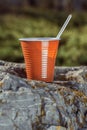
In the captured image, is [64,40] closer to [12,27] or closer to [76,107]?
[12,27]

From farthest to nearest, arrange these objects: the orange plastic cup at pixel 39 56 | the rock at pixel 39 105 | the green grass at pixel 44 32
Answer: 1. the green grass at pixel 44 32
2. the orange plastic cup at pixel 39 56
3. the rock at pixel 39 105

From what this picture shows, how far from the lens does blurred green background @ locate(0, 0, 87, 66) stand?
9.12 meters

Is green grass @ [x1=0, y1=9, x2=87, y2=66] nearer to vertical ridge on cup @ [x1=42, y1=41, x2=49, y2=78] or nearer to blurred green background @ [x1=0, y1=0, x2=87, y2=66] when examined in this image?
blurred green background @ [x1=0, y1=0, x2=87, y2=66]

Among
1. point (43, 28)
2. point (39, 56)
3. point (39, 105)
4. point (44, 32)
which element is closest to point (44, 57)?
point (39, 56)

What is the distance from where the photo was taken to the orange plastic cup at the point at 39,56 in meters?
2.74

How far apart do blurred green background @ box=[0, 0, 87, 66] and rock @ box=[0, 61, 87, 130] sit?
5.94 meters

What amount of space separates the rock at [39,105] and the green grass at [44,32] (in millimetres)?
5953

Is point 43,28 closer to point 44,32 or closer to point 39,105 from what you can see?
point 44,32

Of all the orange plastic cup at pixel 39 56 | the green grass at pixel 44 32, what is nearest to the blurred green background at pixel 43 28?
Answer: the green grass at pixel 44 32

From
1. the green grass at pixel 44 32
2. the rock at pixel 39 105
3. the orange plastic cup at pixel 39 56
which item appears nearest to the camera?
the rock at pixel 39 105

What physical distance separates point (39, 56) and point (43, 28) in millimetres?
8161

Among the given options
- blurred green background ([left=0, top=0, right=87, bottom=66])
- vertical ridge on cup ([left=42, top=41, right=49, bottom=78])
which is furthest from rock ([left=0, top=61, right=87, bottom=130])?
blurred green background ([left=0, top=0, right=87, bottom=66])

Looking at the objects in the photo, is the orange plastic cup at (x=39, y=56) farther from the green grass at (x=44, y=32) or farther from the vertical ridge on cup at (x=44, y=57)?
the green grass at (x=44, y=32)

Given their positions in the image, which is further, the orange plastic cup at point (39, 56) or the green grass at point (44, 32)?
the green grass at point (44, 32)
